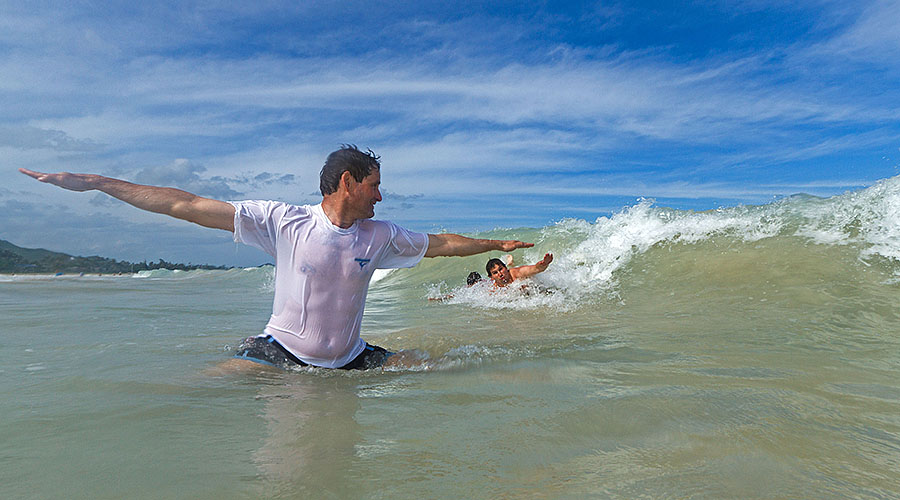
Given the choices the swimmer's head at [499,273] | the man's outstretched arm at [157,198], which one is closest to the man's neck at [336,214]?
the man's outstretched arm at [157,198]

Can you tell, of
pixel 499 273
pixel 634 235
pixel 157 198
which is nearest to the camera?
pixel 157 198

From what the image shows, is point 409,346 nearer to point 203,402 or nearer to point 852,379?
point 203,402

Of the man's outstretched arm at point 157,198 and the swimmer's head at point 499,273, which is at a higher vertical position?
the man's outstretched arm at point 157,198

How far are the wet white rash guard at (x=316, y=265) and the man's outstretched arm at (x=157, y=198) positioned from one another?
0.35 feet

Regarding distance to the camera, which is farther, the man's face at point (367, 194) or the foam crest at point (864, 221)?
the foam crest at point (864, 221)

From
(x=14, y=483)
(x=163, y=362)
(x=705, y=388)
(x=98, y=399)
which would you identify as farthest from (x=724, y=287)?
(x=14, y=483)

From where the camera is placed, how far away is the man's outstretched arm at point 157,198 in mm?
3172

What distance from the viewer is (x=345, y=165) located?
3645mm

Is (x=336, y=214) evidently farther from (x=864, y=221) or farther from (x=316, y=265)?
(x=864, y=221)

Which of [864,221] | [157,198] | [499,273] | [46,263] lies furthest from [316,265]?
[46,263]

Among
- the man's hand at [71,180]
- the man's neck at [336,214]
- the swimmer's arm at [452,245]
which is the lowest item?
the swimmer's arm at [452,245]

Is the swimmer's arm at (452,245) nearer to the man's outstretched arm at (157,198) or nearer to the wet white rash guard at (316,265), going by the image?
the wet white rash guard at (316,265)

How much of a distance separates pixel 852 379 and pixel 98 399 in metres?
4.71

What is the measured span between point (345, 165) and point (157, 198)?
1104 millimetres
